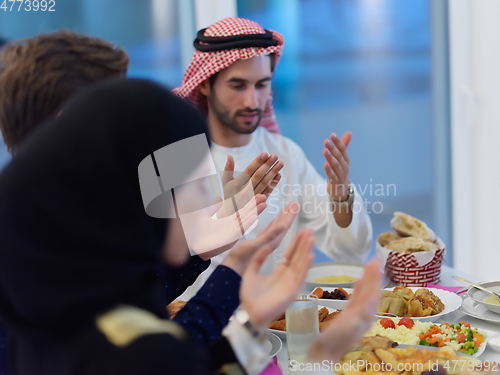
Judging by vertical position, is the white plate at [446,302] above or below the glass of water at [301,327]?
below

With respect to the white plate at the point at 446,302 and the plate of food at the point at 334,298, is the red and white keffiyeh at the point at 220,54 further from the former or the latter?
the white plate at the point at 446,302

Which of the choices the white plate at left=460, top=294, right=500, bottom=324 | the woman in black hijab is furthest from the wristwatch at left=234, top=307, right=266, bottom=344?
the white plate at left=460, top=294, right=500, bottom=324

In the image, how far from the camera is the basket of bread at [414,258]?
1325mm

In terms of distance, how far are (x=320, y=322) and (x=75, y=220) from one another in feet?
2.08

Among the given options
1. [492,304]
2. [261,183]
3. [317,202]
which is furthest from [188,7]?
[492,304]

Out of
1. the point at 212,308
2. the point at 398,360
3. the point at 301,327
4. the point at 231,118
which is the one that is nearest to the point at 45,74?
the point at 212,308

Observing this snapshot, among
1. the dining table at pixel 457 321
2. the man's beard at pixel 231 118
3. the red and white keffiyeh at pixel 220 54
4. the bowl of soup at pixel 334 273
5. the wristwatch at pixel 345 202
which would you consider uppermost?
the red and white keffiyeh at pixel 220 54

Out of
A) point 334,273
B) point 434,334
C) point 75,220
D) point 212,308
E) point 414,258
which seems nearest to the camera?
point 75,220

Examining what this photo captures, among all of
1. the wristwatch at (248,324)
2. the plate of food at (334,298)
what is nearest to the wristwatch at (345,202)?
the plate of food at (334,298)

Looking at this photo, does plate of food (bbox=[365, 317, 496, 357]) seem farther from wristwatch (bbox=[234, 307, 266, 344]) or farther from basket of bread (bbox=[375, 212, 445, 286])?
wristwatch (bbox=[234, 307, 266, 344])

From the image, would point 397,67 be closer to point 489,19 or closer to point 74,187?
point 489,19

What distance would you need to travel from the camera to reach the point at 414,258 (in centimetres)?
132

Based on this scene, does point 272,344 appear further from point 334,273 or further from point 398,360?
point 334,273

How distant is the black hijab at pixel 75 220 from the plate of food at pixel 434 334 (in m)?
0.58
